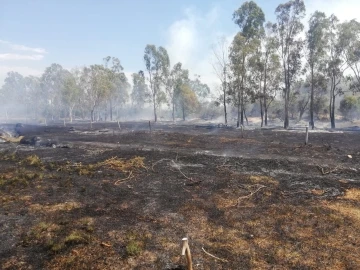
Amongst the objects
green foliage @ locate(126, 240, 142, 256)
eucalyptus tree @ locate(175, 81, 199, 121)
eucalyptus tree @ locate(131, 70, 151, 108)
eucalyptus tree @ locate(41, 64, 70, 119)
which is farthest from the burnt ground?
eucalyptus tree @ locate(41, 64, 70, 119)

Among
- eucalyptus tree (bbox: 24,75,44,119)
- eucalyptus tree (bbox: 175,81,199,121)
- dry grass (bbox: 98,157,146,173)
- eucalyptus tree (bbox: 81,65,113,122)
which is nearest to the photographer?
dry grass (bbox: 98,157,146,173)

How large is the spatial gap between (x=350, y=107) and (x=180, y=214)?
2171 inches

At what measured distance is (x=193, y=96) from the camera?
78.1 metres

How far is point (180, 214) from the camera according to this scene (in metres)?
8.34

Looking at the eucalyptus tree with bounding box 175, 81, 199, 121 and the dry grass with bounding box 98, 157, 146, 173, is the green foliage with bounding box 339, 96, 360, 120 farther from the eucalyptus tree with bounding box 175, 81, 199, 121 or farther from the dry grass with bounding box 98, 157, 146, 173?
the dry grass with bounding box 98, 157, 146, 173

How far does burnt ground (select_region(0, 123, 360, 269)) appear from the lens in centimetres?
589

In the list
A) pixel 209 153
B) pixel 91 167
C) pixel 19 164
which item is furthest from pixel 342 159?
pixel 19 164

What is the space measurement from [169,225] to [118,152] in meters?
12.6

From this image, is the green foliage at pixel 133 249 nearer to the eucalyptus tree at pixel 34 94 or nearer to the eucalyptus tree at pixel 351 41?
the eucalyptus tree at pixel 351 41

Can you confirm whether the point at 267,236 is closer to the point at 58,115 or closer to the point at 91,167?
the point at 91,167

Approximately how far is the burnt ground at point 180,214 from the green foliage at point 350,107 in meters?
43.0

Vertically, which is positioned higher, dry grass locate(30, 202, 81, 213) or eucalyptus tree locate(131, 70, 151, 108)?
eucalyptus tree locate(131, 70, 151, 108)

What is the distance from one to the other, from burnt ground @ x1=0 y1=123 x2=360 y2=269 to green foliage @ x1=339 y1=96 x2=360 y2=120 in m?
43.0

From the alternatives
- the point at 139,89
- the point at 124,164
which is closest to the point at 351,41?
the point at 124,164
